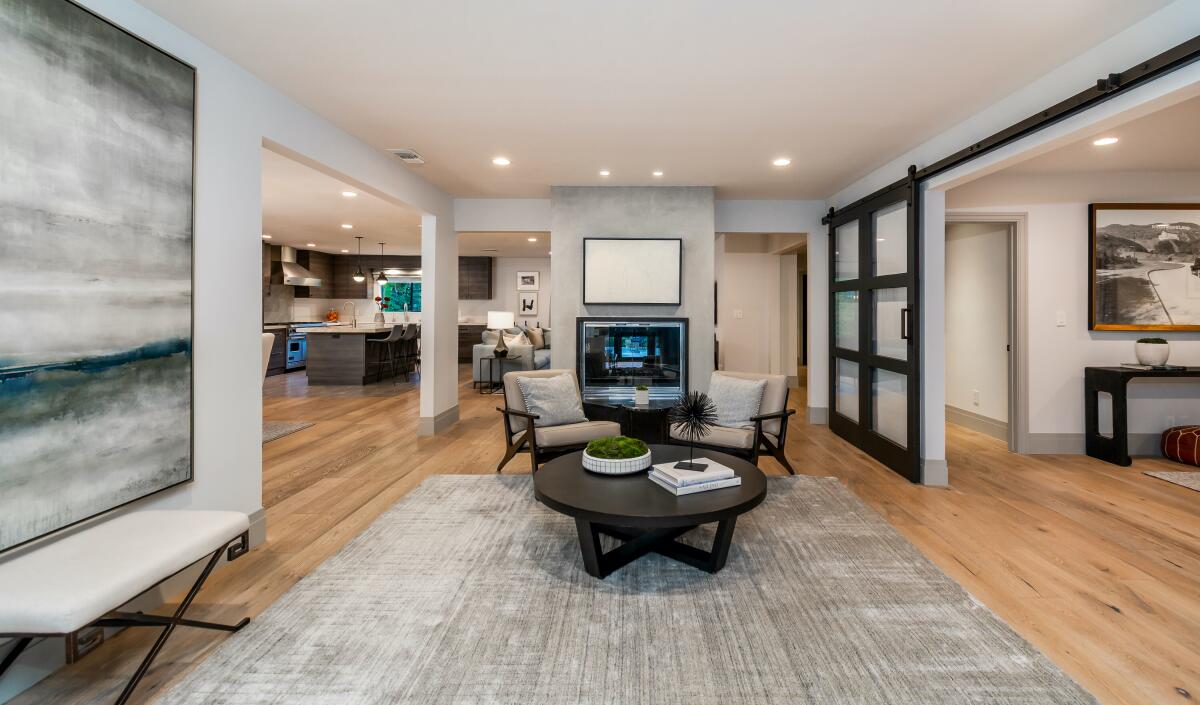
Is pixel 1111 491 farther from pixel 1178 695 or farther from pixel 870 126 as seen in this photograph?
pixel 870 126

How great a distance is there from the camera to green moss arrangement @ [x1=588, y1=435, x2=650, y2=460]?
2.74 meters

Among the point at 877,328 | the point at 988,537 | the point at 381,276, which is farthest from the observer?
the point at 381,276

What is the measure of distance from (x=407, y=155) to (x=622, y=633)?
3.78m

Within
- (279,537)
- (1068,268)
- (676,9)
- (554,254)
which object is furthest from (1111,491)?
(279,537)

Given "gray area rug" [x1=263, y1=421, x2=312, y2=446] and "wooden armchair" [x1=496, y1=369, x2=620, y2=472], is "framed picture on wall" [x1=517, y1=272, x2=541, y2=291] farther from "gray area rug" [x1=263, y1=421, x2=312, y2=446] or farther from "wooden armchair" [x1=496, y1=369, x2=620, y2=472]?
"wooden armchair" [x1=496, y1=369, x2=620, y2=472]

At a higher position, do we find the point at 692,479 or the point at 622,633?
the point at 692,479

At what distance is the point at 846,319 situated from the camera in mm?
5164

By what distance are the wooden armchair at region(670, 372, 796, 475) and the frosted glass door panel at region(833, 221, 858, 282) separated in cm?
176

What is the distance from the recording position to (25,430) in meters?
1.73

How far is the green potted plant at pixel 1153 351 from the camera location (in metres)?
4.25

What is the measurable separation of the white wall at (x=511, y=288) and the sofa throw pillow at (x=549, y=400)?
7.59 m

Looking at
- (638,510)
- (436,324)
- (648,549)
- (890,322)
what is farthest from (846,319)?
(436,324)

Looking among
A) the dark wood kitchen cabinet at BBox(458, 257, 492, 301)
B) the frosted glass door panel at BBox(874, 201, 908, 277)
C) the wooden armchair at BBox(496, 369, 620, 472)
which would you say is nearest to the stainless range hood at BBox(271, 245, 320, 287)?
the dark wood kitchen cabinet at BBox(458, 257, 492, 301)

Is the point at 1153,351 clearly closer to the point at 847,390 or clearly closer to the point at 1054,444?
the point at 1054,444
